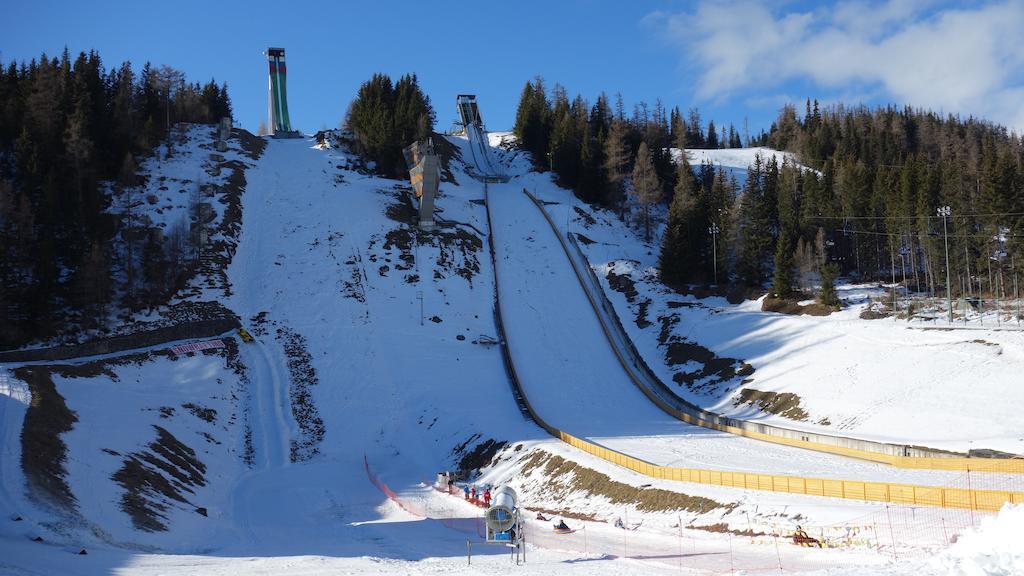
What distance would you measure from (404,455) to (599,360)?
685 inches

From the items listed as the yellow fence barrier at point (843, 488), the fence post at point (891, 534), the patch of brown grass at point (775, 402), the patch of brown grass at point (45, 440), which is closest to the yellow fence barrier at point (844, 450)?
the patch of brown grass at point (775, 402)

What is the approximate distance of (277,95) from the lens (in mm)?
103812

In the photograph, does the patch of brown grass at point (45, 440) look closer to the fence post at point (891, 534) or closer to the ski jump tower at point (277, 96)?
the fence post at point (891, 534)

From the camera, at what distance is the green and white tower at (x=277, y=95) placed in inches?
4058

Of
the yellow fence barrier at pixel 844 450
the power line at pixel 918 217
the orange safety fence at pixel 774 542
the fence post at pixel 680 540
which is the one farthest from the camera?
the power line at pixel 918 217

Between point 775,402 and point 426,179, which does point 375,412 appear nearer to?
point 775,402

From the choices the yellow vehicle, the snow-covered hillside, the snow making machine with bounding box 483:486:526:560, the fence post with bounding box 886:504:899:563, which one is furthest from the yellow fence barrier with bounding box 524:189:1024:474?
the snow-covered hillside

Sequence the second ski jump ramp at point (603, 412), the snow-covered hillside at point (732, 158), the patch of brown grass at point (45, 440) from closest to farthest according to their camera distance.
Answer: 1. the second ski jump ramp at point (603, 412)
2. the patch of brown grass at point (45, 440)
3. the snow-covered hillside at point (732, 158)

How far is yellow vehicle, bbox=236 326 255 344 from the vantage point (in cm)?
5144

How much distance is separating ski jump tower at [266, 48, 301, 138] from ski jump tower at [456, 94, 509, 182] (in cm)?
2556

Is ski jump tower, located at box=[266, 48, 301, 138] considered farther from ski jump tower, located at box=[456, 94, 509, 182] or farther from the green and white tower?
ski jump tower, located at box=[456, 94, 509, 182]

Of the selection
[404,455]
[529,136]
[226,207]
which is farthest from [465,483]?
[529,136]

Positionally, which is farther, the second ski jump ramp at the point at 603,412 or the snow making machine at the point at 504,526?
the second ski jump ramp at the point at 603,412

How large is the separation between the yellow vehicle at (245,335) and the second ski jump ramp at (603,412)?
18.3 metres
